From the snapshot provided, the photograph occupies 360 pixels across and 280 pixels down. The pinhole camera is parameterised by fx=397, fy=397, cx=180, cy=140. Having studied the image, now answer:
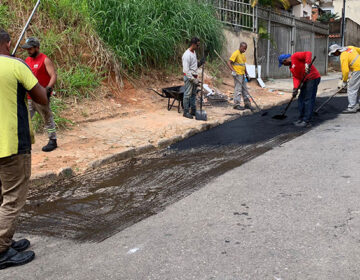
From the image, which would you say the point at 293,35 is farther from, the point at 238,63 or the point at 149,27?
the point at 149,27

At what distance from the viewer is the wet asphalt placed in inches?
145

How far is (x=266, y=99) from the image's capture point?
12.1m

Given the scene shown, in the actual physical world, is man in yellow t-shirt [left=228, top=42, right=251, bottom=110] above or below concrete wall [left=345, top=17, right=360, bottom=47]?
below

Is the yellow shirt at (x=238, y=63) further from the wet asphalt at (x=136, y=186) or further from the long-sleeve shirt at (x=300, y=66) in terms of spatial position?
the wet asphalt at (x=136, y=186)

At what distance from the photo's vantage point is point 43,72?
19.7 feet

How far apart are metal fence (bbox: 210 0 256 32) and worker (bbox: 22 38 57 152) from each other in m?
9.63

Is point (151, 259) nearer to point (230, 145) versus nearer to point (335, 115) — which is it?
point (230, 145)

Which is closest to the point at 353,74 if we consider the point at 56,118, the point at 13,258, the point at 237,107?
the point at 237,107

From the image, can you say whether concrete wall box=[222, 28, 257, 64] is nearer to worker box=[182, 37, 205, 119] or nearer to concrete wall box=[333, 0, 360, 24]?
worker box=[182, 37, 205, 119]

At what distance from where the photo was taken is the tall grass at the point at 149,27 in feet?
34.0

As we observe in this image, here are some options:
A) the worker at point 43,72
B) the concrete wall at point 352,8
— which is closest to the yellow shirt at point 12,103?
the worker at point 43,72

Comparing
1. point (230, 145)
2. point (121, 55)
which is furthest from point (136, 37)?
point (230, 145)

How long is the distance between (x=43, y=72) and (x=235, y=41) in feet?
32.9

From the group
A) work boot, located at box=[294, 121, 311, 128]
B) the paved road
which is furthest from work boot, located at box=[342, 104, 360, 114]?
the paved road
